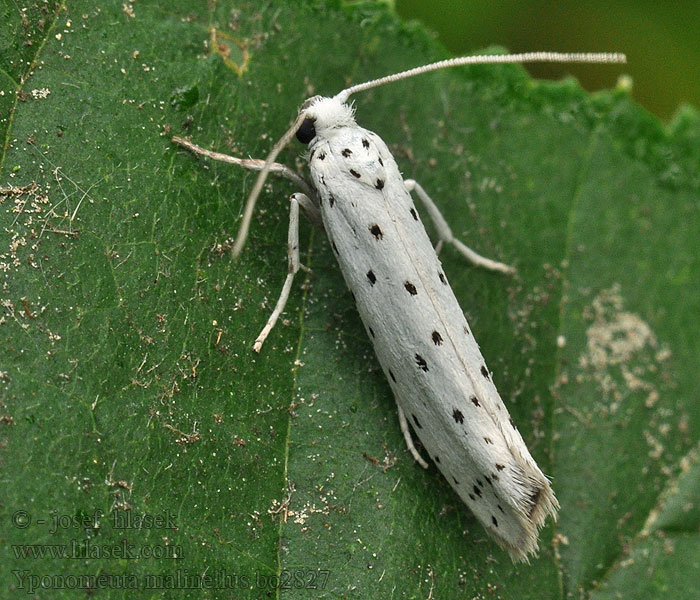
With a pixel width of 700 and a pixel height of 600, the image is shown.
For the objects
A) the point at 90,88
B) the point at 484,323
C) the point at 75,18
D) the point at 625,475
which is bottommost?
the point at 625,475

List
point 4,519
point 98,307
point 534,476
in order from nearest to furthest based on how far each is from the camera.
Answer: point 4,519, point 98,307, point 534,476

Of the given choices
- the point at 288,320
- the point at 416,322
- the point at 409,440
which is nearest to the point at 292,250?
the point at 288,320

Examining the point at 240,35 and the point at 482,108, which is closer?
the point at 240,35

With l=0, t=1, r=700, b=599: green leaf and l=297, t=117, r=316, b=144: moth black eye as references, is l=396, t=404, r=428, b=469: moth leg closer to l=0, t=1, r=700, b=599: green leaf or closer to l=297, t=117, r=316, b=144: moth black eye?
l=0, t=1, r=700, b=599: green leaf

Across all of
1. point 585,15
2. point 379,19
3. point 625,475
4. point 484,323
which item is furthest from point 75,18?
point 625,475

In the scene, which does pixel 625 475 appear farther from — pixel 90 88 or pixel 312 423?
pixel 90 88

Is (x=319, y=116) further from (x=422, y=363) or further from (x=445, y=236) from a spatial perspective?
(x=422, y=363)
